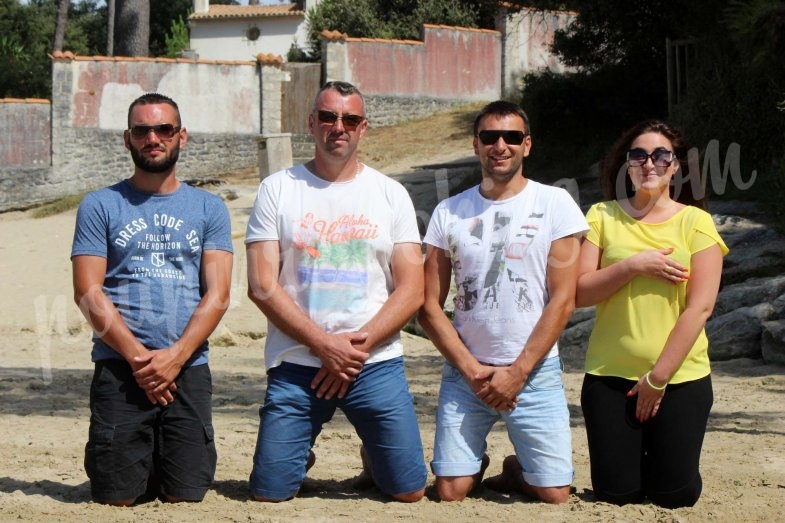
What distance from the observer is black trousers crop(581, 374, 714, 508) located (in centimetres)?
493

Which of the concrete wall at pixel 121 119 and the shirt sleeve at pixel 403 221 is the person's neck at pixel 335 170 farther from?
the concrete wall at pixel 121 119

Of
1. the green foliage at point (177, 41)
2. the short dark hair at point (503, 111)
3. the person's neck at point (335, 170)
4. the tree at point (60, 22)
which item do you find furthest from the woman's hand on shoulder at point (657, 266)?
the green foliage at point (177, 41)

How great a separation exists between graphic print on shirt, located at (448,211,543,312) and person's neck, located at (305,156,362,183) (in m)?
0.58

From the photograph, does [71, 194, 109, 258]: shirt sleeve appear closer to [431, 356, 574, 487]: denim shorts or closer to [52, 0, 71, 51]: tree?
[431, 356, 574, 487]: denim shorts

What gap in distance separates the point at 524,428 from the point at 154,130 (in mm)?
2187

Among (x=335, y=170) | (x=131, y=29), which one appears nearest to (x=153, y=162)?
(x=335, y=170)

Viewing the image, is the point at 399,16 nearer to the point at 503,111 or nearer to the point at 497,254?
the point at 503,111

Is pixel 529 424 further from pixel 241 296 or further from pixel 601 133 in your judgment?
pixel 601 133

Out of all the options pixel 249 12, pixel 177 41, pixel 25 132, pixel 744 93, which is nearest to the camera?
pixel 744 93

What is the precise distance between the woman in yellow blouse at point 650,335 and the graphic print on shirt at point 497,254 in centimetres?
28

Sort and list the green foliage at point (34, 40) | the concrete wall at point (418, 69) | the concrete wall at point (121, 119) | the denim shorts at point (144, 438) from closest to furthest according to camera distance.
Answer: the denim shorts at point (144, 438) < the concrete wall at point (121, 119) < the concrete wall at point (418, 69) < the green foliage at point (34, 40)

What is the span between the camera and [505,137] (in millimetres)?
5148

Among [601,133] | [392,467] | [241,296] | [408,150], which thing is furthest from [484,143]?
[408,150]

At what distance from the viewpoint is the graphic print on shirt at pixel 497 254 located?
5.10 meters
